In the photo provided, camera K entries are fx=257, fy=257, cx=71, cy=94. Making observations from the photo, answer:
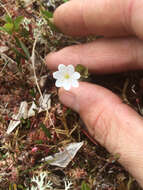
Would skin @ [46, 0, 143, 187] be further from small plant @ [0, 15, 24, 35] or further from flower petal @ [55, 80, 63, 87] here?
small plant @ [0, 15, 24, 35]

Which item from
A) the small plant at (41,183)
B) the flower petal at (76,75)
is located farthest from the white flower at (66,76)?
the small plant at (41,183)

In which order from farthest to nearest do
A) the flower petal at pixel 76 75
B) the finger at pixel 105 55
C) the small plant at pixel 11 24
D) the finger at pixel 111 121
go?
the small plant at pixel 11 24
the finger at pixel 105 55
the flower petal at pixel 76 75
the finger at pixel 111 121

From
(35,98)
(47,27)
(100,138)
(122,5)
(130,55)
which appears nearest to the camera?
(122,5)

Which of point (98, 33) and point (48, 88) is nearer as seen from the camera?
point (98, 33)

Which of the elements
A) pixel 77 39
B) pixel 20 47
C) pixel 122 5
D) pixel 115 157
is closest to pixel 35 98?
→ pixel 20 47

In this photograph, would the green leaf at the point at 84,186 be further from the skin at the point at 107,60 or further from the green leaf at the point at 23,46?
the green leaf at the point at 23,46

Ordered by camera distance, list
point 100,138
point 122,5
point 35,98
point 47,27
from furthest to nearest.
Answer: point 47,27 < point 35,98 < point 100,138 < point 122,5

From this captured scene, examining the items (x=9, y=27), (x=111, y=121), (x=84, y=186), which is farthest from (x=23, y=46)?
(x=84, y=186)

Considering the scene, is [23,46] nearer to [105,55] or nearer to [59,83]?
[59,83]

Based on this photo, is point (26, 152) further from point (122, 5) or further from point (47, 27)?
point (122, 5)
